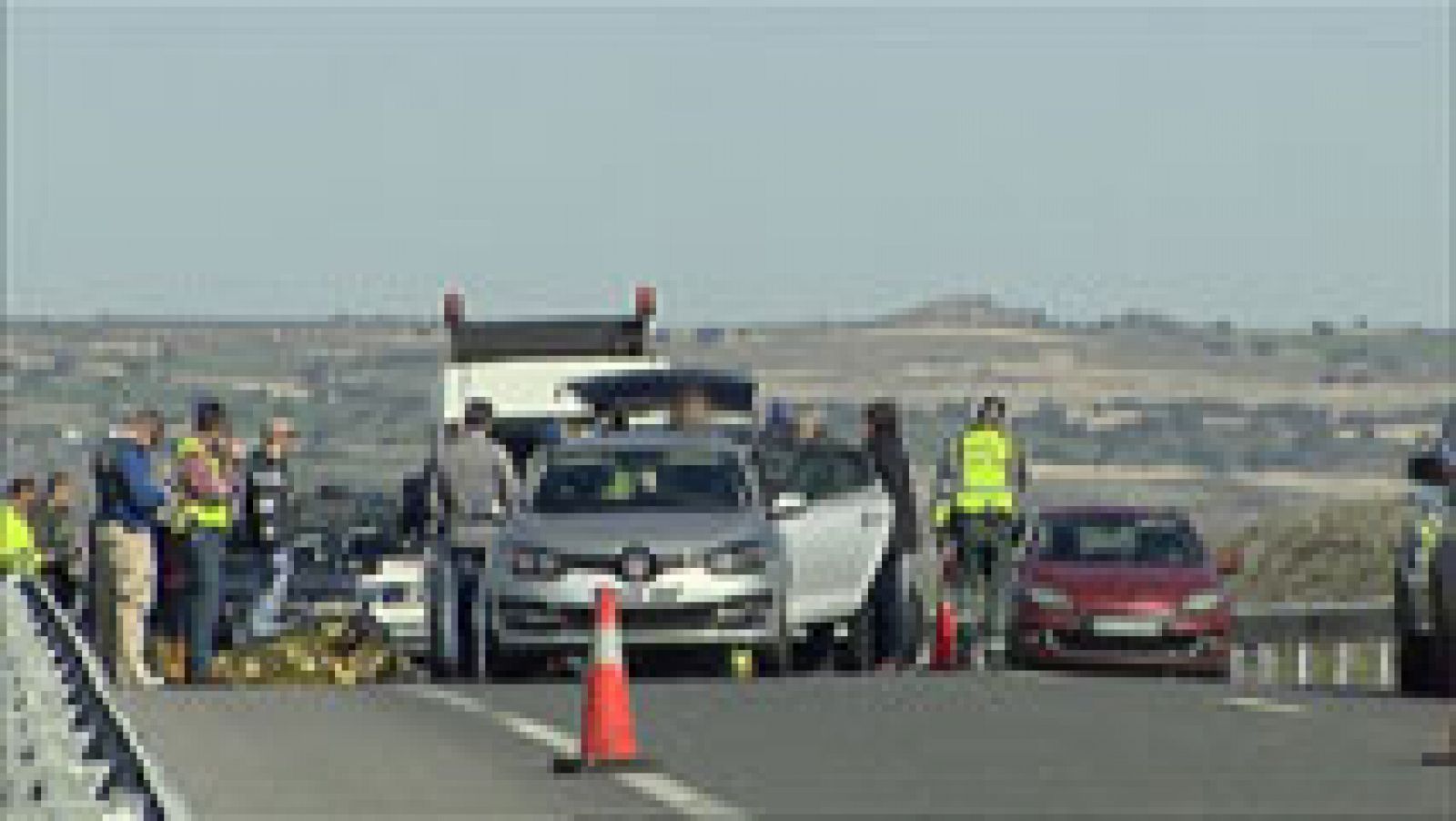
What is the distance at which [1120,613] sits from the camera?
118 ft

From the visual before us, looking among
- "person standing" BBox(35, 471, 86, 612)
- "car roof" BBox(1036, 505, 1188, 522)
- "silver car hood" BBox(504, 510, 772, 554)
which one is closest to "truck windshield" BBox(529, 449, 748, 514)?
"silver car hood" BBox(504, 510, 772, 554)

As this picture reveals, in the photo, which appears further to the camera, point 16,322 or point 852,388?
point 16,322

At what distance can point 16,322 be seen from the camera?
199 metres

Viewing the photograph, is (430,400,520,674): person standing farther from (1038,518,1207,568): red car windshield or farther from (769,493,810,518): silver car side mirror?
(1038,518,1207,568): red car windshield

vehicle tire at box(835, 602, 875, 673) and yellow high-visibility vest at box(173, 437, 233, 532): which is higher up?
yellow high-visibility vest at box(173, 437, 233, 532)

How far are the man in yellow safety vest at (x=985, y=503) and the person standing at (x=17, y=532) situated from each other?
21.0ft

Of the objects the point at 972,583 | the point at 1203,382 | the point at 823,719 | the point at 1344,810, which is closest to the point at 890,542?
the point at 972,583

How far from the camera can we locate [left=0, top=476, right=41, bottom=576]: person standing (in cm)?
3219

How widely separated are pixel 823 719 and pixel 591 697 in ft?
12.2

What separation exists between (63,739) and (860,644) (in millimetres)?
13524

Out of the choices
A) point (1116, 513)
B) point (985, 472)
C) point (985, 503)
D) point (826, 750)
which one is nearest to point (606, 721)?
point (826, 750)

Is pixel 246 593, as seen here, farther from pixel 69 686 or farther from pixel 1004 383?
pixel 1004 383

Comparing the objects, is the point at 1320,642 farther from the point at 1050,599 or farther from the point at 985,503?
the point at 985,503

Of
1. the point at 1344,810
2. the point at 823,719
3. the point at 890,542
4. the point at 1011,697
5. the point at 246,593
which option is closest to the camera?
the point at 1344,810
